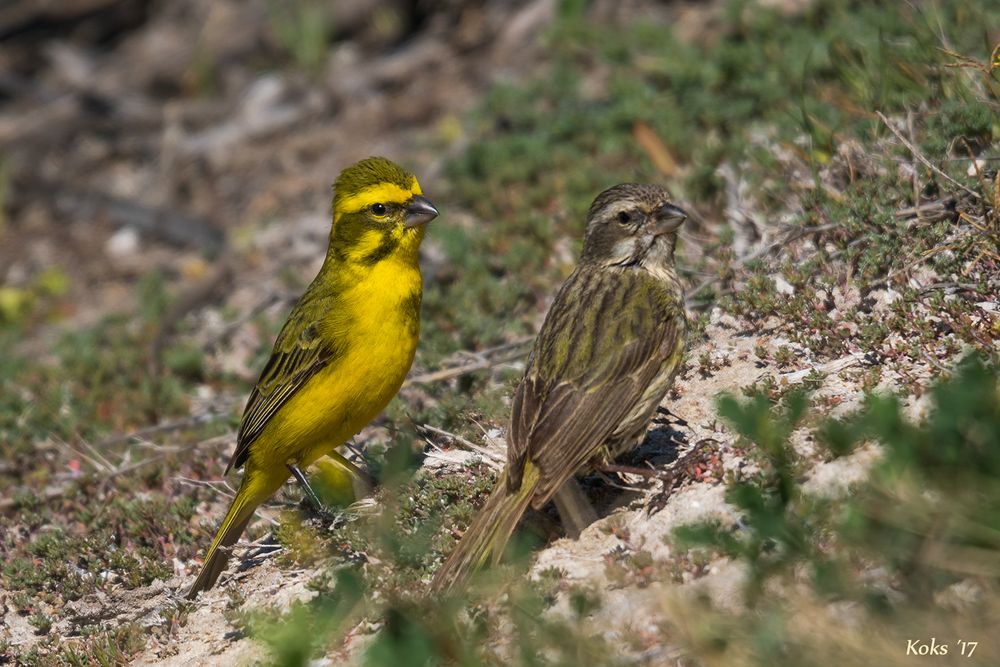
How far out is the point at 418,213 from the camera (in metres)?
6.52

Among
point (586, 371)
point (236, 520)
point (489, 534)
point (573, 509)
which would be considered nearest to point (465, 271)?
point (236, 520)

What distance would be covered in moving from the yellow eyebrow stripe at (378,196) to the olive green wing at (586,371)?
112 centimetres

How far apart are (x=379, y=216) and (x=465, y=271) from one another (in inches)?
80.6

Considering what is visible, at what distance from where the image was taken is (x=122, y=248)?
1198 cm

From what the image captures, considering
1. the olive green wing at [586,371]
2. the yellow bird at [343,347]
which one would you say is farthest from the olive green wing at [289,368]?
the olive green wing at [586,371]

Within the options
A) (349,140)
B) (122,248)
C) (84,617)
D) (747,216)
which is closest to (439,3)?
(349,140)

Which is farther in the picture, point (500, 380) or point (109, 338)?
point (109, 338)

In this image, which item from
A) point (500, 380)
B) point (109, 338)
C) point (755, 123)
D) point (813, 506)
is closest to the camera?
point (813, 506)

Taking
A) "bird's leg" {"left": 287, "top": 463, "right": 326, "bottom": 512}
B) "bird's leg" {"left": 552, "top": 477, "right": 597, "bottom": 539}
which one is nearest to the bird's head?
"bird's leg" {"left": 552, "top": 477, "right": 597, "bottom": 539}

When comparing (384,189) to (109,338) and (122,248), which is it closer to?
(109,338)

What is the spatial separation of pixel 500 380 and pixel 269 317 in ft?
9.12

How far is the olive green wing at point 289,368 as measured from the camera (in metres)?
6.39

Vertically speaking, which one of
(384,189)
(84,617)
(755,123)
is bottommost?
(84,617)

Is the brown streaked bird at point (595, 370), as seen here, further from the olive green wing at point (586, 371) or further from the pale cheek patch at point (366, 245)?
the pale cheek patch at point (366, 245)
